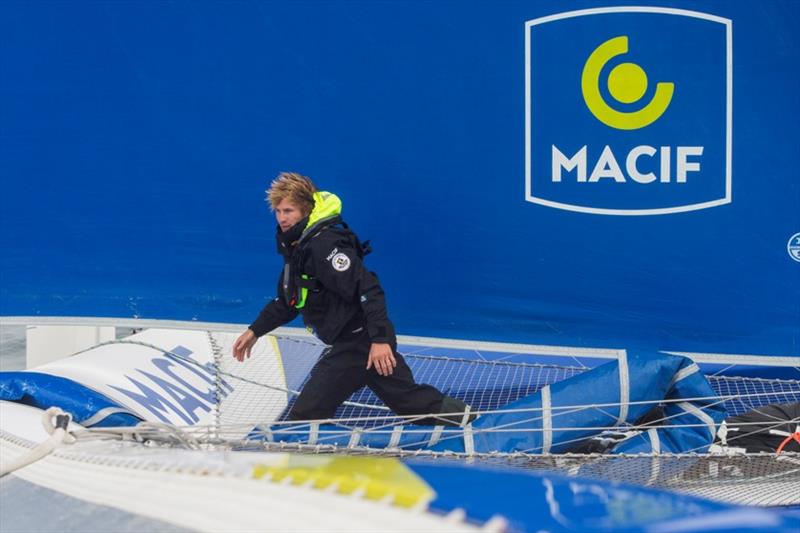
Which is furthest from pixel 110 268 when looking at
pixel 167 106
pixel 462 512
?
pixel 462 512

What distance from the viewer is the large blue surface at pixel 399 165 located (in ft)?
8.80

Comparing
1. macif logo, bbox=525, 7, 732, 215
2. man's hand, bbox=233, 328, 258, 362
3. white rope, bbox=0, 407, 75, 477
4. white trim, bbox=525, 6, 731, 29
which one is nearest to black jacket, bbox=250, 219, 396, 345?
man's hand, bbox=233, 328, 258, 362

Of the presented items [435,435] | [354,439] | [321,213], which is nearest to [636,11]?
[321,213]

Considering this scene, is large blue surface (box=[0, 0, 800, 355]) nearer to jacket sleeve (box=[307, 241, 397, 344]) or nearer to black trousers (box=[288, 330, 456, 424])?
black trousers (box=[288, 330, 456, 424])

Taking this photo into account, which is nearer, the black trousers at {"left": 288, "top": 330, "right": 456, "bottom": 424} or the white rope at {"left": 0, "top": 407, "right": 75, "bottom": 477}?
the white rope at {"left": 0, "top": 407, "right": 75, "bottom": 477}

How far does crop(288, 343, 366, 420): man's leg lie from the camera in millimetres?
2768

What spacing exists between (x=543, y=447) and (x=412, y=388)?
426 millimetres

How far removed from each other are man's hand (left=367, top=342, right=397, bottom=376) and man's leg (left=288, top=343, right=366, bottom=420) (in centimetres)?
12

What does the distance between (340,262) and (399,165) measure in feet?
1.45

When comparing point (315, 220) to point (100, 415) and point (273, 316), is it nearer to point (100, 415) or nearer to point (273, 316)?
point (273, 316)

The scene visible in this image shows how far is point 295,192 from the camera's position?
268 cm

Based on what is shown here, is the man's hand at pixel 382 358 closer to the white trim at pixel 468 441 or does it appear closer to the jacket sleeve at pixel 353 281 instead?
the jacket sleeve at pixel 353 281

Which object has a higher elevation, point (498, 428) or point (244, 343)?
point (244, 343)

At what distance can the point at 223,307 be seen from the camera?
10.1 ft
